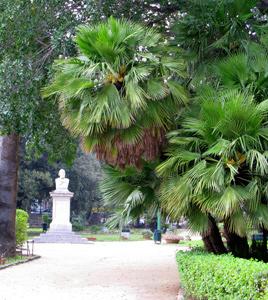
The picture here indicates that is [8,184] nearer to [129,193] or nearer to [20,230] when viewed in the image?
[20,230]

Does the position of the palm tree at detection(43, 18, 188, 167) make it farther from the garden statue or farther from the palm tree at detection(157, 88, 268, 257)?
the garden statue

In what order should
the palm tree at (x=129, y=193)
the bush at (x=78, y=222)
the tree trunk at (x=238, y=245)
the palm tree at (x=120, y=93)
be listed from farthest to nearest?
the bush at (x=78, y=222)
the tree trunk at (x=238, y=245)
the palm tree at (x=129, y=193)
the palm tree at (x=120, y=93)

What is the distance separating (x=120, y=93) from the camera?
30.2ft

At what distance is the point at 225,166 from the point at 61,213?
93.8 ft

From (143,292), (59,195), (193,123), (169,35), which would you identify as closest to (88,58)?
(193,123)

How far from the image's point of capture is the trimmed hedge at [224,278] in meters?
6.34

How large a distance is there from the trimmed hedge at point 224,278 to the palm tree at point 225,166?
30.6 inches

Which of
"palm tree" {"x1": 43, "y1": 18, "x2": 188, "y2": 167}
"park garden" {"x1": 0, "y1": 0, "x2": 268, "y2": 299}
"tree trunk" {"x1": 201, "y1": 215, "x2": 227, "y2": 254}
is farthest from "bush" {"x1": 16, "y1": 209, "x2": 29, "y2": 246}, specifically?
"palm tree" {"x1": 43, "y1": 18, "x2": 188, "y2": 167}

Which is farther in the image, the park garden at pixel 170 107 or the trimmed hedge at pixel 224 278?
the park garden at pixel 170 107

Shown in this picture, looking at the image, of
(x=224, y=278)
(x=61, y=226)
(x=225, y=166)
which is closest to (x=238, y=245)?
(x=225, y=166)

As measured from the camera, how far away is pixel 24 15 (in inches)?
444

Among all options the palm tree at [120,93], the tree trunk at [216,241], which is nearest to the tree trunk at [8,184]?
the palm tree at [120,93]

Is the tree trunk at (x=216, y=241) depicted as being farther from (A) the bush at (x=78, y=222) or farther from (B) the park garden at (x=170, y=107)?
(A) the bush at (x=78, y=222)

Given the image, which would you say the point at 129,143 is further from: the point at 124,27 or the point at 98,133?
the point at 124,27
